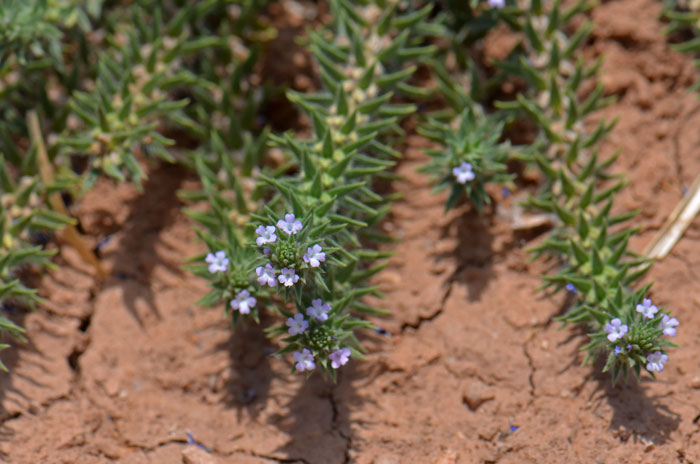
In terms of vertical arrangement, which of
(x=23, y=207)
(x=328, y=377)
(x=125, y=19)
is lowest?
(x=328, y=377)

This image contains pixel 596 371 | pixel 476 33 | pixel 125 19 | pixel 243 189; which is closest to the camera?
pixel 596 371

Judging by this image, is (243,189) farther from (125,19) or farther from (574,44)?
(574,44)

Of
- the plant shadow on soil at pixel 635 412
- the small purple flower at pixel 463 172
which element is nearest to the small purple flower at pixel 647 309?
the plant shadow on soil at pixel 635 412

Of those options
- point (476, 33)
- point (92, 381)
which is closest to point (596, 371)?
point (476, 33)

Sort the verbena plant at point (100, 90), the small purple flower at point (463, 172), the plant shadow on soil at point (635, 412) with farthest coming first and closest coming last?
the verbena plant at point (100, 90)
the small purple flower at point (463, 172)
the plant shadow on soil at point (635, 412)

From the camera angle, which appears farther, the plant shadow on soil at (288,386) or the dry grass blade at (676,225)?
the dry grass blade at (676,225)

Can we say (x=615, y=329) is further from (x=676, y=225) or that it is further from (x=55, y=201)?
(x=55, y=201)

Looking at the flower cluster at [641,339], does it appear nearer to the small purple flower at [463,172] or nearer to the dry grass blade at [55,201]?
the small purple flower at [463,172]

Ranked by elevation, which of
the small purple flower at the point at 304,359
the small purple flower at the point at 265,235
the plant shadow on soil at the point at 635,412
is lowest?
the plant shadow on soil at the point at 635,412
